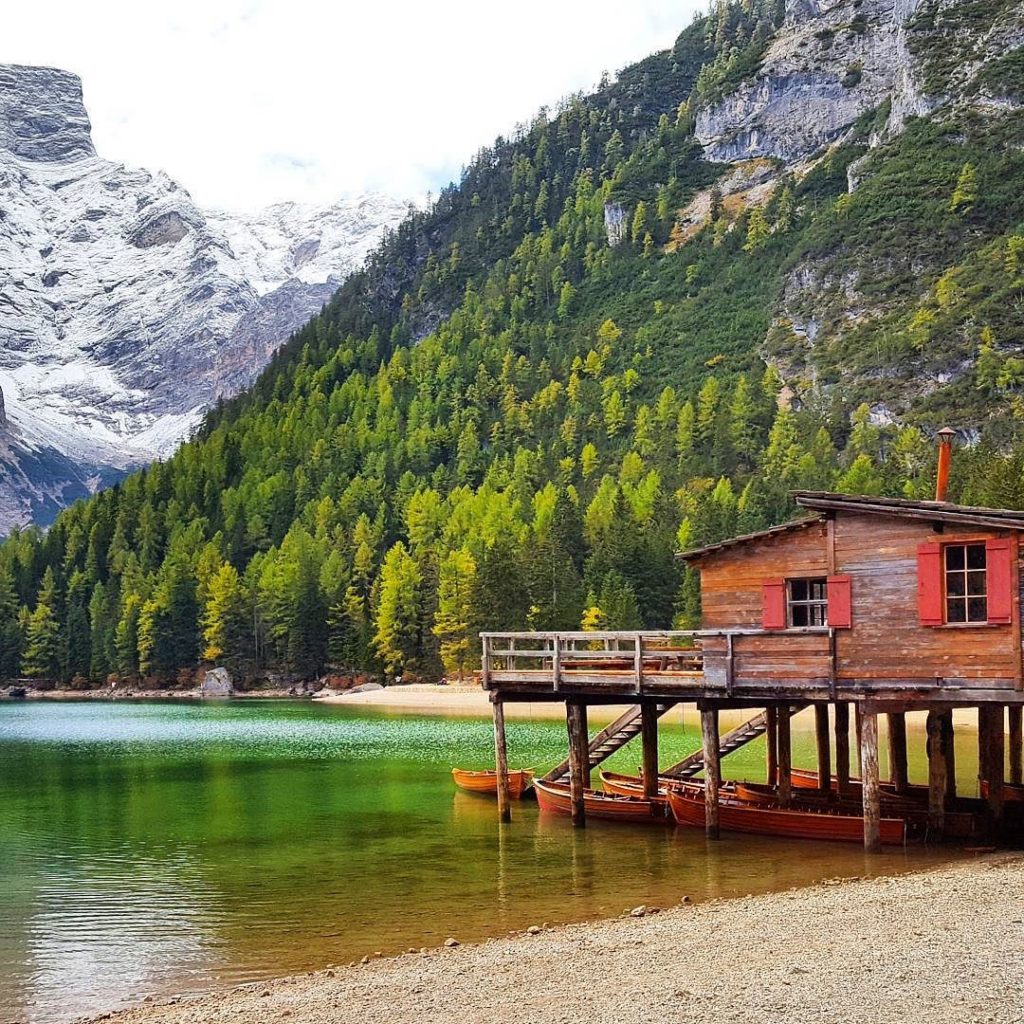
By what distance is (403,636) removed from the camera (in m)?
130

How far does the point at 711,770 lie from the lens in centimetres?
3438

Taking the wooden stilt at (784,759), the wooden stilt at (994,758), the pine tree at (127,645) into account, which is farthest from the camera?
the pine tree at (127,645)

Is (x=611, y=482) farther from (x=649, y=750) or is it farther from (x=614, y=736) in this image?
(x=649, y=750)

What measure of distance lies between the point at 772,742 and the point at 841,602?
9.07m

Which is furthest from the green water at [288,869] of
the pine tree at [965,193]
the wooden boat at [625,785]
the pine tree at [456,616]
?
the pine tree at [965,193]

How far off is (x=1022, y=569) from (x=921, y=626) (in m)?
2.72

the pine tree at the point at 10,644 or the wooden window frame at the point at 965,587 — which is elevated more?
the wooden window frame at the point at 965,587

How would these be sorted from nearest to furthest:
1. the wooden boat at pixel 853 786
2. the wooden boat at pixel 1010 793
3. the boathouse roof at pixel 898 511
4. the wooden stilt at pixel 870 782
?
the boathouse roof at pixel 898 511, the wooden stilt at pixel 870 782, the wooden boat at pixel 1010 793, the wooden boat at pixel 853 786

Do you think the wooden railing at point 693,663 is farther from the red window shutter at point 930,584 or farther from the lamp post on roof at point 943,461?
the lamp post on roof at point 943,461

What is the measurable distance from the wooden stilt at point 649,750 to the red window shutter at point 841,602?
8061 millimetres

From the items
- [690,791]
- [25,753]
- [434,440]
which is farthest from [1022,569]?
[434,440]

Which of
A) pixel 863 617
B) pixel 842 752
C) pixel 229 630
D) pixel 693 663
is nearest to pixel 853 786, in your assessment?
pixel 842 752

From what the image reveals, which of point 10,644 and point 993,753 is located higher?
point 10,644

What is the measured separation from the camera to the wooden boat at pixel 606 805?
121 feet
